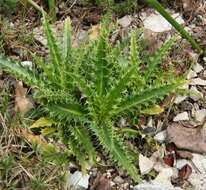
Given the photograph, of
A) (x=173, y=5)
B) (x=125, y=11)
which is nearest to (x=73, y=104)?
(x=125, y=11)

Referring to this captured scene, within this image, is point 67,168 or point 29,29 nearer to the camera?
point 67,168

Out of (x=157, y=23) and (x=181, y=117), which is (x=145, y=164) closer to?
(x=181, y=117)

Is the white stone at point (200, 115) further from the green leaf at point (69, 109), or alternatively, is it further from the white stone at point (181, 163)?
the green leaf at point (69, 109)

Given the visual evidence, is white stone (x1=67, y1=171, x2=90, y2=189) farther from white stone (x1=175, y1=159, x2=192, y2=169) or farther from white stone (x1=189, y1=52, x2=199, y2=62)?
white stone (x1=189, y1=52, x2=199, y2=62)

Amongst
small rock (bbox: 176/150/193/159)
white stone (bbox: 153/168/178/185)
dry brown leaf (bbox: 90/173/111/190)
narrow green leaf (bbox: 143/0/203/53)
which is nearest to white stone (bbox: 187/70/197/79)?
narrow green leaf (bbox: 143/0/203/53)

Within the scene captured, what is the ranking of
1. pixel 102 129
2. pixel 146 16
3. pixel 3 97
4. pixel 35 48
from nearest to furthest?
pixel 102 129 < pixel 3 97 < pixel 35 48 < pixel 146 16

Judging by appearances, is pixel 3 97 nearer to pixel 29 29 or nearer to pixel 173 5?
pixel 29 29

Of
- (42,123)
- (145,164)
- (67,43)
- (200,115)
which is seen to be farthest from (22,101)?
(200,115)
